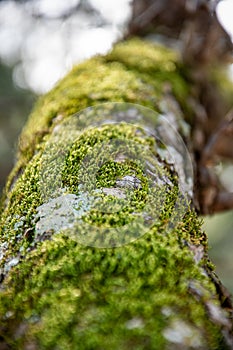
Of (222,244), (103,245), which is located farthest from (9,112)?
(103,245)

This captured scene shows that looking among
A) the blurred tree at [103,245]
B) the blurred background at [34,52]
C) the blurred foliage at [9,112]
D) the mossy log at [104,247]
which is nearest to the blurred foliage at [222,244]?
the blurred background at [34,52]

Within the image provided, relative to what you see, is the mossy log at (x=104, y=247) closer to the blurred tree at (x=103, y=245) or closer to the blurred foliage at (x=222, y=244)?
the blurred tree at (x=103, y=245)

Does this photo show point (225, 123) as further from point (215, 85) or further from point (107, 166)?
point (107, 166)

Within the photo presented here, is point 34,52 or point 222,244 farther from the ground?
point 34,52

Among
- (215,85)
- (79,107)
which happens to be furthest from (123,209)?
(215,85)

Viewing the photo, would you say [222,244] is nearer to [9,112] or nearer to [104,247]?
[9,112]
